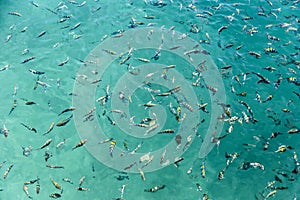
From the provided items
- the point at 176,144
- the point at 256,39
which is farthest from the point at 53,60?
the point at 256,39

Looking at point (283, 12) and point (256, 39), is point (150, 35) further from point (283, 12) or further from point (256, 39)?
point (283, 12)

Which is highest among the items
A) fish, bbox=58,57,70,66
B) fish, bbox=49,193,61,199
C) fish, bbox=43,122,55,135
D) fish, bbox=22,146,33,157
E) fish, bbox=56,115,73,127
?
fish, bbox=58,57,70,66

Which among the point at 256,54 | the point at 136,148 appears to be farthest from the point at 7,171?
the point at 256,54

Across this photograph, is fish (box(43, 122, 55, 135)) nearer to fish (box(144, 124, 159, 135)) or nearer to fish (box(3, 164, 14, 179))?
fish (box(3, 164, 14, 179))

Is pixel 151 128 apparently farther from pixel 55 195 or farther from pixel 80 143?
pixel 55 195

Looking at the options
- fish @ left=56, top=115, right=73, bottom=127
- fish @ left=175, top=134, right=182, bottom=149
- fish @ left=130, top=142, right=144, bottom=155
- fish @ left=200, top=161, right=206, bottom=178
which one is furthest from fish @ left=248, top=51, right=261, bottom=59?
fish @ left=56, top=115, right=73, bottom=127

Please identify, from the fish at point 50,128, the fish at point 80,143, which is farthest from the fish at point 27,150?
the fish at point 80,143

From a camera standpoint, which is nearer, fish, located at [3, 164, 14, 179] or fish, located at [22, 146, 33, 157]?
fish, located at [3, 164, 14, 179]

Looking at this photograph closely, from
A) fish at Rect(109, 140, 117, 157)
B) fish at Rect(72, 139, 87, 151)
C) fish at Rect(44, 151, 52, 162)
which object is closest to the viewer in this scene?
fish at Rect(44, 151, 52, 162)

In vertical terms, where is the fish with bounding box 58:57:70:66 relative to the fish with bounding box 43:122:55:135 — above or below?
above
